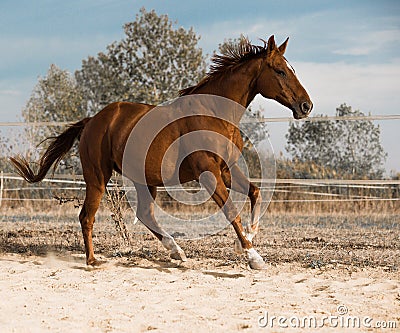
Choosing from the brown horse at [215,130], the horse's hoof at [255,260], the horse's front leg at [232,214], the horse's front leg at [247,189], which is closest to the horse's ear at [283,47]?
the brown horse at [215,130]

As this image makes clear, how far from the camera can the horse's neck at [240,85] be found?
4.81m

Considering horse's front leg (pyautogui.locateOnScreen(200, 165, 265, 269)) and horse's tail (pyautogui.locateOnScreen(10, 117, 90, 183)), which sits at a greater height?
horse's tail (pyautogui.locateOnScreen(10, 117, 90, 183))

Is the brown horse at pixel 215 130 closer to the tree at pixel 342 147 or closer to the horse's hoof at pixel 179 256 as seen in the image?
the horse's hoof at pixel 179 256

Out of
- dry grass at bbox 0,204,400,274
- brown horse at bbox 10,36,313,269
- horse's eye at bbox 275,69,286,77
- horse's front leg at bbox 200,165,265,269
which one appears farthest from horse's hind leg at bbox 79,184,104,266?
horse's eye at bbox 275,69,286,77

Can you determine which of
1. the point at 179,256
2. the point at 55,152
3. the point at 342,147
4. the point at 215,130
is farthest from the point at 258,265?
the point at 342,147

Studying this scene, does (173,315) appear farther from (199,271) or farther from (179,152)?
(179,152)

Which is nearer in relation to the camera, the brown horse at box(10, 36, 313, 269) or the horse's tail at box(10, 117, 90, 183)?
the brown horse at box(10, 36, 313, 269)

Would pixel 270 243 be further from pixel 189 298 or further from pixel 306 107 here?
pixel 189 298

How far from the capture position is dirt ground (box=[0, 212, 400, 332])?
2.97 metres

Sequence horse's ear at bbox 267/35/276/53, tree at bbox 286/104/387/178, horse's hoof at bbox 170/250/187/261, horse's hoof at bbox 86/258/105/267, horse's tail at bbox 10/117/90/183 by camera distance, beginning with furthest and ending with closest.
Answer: tree at bbox 286/104/387/178 < horse's tail at bbox 10/117/90/183 < horse's hoof at bbox 170/250/187/261 < horse's hoof at bbox 86/258/105/267 < horse's ear at bbox 267/35/276/53

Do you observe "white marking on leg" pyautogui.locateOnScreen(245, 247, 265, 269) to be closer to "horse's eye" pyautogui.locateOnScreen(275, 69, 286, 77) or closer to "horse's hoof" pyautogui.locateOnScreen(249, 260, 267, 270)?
"horse's hoof" pyautogui.locateOnScreen(249, 260, 267, 270)

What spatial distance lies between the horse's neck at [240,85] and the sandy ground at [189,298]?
1.49 meters

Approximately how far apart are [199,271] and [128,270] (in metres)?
0.60

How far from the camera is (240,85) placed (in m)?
4.82
